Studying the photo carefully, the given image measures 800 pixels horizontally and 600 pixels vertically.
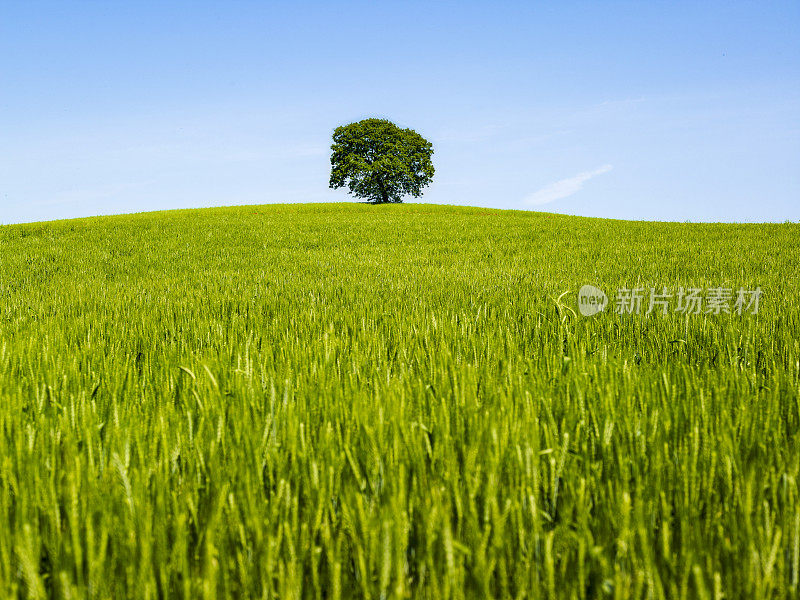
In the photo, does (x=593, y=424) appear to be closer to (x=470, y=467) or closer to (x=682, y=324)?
(x=470, y=467)

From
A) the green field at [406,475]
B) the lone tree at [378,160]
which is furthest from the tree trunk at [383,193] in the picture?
the green field at [406,475]

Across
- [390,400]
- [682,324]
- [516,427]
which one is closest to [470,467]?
[516,427]

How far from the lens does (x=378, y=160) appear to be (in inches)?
2092

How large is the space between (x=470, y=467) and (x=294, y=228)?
17759 mm

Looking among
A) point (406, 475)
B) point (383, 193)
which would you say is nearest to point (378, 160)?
point (383, 193)

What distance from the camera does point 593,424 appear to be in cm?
175

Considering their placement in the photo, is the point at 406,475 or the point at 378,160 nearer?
the point at 406,475

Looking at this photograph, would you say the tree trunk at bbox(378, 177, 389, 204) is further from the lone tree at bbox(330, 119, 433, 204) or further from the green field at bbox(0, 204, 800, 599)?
the green field at bbox(0, 204, 800, 599)

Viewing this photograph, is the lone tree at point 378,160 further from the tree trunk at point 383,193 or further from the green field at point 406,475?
the green field at point 406,475

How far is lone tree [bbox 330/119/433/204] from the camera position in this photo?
5375 cm

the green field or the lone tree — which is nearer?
the green field

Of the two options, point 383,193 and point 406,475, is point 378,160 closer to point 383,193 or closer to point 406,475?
point 383,193

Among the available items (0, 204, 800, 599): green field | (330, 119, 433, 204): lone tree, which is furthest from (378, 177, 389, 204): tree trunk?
(0, 204, 800, 599): green field

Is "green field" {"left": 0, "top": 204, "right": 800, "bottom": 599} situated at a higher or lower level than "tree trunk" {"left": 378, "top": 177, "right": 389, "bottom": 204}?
lower
